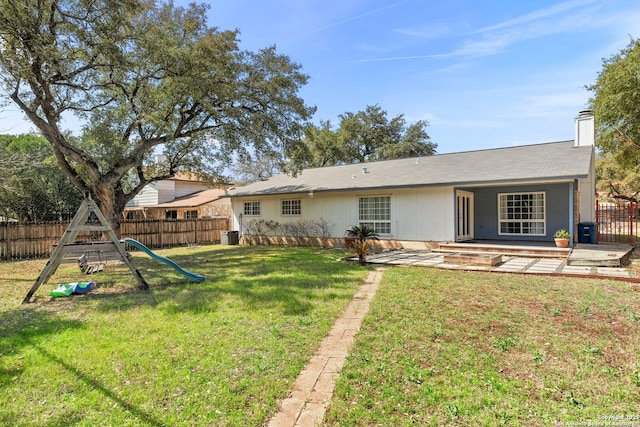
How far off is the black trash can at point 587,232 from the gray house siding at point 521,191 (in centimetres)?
105

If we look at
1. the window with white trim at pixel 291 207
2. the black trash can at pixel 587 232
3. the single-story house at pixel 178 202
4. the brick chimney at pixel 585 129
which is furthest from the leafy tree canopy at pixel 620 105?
the single-story house at pixel 178 202

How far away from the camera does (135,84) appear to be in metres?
11.6

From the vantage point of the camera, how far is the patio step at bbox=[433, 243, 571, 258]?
10.5m

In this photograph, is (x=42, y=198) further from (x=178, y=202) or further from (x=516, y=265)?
(x=516, y=265)

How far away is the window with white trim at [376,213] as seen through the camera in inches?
551

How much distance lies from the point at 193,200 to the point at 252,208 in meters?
9.33

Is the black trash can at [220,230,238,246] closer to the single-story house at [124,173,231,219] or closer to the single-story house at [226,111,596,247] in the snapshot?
the single-story house at [226,111,596,247]

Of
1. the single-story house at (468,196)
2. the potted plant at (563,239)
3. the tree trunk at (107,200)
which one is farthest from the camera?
the tree trunk at (107,200)

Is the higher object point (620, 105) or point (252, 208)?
point (620, 105)

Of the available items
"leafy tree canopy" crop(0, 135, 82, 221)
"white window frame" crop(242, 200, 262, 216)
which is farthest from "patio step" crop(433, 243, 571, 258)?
"leafy tree canopy" crop(0, 135, 82, 221)

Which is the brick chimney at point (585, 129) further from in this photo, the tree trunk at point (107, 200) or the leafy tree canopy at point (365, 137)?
the leafy tree canopy at point (365, 137)

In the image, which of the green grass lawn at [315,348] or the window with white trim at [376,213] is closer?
the green grass lawn at [315,348]

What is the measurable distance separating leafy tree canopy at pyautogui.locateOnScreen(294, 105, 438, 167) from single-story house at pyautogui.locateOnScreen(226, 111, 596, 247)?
16308 millimetres

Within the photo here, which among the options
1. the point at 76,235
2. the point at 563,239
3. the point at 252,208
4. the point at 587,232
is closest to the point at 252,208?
the point at 252,208
